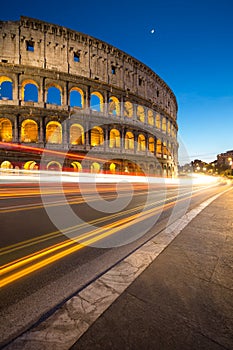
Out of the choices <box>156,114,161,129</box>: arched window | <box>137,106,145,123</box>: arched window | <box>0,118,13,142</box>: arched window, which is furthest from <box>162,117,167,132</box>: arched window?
<box>0,118,13,142</box>: arched window

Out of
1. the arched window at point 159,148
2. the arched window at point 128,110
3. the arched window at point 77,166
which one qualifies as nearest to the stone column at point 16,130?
the arched window at point 77,166

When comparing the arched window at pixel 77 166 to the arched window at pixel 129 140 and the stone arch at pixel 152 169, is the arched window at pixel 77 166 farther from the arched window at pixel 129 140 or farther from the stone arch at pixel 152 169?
the stone arch at pixel 152 169

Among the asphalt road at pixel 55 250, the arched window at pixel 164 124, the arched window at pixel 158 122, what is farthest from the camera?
the arched window at pixel 164 124

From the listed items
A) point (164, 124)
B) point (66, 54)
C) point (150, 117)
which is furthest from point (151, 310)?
point (164, 124)

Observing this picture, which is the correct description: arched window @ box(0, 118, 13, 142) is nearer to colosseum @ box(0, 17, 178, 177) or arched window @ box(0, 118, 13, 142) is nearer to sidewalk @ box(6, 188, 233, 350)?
colosseum @ box(0, 17, 178, 177)

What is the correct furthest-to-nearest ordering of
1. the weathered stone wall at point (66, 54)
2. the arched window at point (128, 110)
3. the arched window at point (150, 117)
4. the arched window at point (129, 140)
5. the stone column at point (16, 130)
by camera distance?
the arched window at point (150, 117)
the arched window at point (128, 110)
the arched window at point (129, 140)
the weathered stone wall at point (66, 54)
the stone column at point (16, 130)

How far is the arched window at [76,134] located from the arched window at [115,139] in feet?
14.7

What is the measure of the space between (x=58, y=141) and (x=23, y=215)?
61.3 ft

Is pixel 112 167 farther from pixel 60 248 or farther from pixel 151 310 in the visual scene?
pixel 151 310

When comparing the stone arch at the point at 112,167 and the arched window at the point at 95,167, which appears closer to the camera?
the arched window at the point at 95,167

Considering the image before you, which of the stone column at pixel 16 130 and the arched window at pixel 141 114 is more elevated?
the arched window at pixel 141 114

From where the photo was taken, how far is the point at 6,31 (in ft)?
67.1

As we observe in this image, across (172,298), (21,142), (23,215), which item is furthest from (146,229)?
(21,142)

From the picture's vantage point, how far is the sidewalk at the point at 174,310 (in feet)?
4.23
